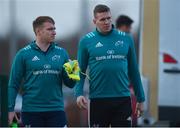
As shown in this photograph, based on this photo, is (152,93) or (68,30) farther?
(68,30)

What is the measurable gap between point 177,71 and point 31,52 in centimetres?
303

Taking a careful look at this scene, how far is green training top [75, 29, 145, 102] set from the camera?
9.02 metres

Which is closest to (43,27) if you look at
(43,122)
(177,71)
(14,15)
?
(43,122)

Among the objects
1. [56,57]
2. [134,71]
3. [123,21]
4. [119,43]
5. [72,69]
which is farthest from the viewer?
[123,21]

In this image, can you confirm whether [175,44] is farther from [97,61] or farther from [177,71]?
[97,61]

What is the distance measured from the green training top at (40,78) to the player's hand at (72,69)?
8 cm

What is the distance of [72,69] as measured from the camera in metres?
8.82

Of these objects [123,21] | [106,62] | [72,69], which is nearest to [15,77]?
[72,69]

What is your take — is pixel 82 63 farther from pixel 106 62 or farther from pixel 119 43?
pixel 119 43

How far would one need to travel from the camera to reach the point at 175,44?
37.9ft

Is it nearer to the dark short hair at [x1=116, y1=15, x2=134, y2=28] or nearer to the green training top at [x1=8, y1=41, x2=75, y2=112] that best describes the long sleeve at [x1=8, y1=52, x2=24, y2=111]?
the green training top at [x1=8, y1=41, x2=75, y2=112]

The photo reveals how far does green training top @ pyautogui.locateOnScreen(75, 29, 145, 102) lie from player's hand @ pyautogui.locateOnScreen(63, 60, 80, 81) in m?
0.21

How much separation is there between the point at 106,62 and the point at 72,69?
414mm

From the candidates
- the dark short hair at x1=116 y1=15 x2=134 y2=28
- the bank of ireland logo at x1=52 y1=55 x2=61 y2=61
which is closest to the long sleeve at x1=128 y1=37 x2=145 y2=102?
the bank of ireland logo at x1=52 y1=55 x2=61 y2=61
